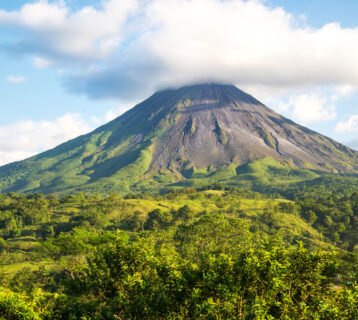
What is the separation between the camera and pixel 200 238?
53.6m

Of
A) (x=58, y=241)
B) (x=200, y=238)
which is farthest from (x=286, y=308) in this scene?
(x=58, y=241)

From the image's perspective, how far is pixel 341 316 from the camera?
47.6 feet

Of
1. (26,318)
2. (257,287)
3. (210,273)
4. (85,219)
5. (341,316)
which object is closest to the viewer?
(341,316)

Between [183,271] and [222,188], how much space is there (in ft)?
547

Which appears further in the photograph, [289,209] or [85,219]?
[289,209]

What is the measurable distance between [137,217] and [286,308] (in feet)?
343

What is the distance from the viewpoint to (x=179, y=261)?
28812mm

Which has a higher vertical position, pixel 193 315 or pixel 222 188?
pixel 193 315

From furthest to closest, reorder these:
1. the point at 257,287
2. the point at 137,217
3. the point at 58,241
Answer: the point at 137,217, the point at 58,241, the point at 257,287

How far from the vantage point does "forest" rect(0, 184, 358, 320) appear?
17531mm

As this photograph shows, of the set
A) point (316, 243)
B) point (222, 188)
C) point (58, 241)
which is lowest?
point (316, 243)

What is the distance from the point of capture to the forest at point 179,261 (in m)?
17.5

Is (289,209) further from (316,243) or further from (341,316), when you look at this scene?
(341,316)

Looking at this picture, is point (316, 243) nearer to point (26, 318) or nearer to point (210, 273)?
point (210, 273)
